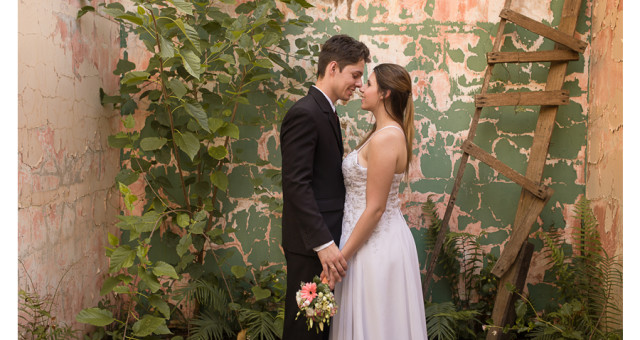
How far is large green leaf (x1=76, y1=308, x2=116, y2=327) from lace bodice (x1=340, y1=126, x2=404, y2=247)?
132 cm

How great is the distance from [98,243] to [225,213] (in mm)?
930

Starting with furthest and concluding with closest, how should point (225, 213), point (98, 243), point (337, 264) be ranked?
1. point (225, 213)
2. point (98, 243)
3. point (337, 264)

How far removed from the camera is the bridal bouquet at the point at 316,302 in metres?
2.08

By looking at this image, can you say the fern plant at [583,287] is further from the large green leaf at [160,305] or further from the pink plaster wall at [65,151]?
the pink plaster wall at [65,151]

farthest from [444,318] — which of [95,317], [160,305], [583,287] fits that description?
[95,317]

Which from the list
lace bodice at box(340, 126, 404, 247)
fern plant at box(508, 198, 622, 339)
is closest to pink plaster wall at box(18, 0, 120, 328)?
lace bodice at box(340, 126, 404, 247)

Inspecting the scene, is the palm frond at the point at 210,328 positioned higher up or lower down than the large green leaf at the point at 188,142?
lower down

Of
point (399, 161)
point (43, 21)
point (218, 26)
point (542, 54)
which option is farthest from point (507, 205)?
point (43, 21)

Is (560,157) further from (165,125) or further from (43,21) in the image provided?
(43,21)

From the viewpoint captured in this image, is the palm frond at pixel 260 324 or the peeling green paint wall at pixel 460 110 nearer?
the palm frond at pixel 260 324

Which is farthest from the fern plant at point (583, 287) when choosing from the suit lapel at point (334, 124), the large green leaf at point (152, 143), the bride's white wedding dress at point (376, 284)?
the large green leaf at point (152, 143)

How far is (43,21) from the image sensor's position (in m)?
2.82

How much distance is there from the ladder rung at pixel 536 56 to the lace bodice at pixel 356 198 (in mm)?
1528

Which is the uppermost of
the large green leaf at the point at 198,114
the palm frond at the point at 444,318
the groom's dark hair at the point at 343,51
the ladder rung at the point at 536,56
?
the ladder rung at the point at 536,56
